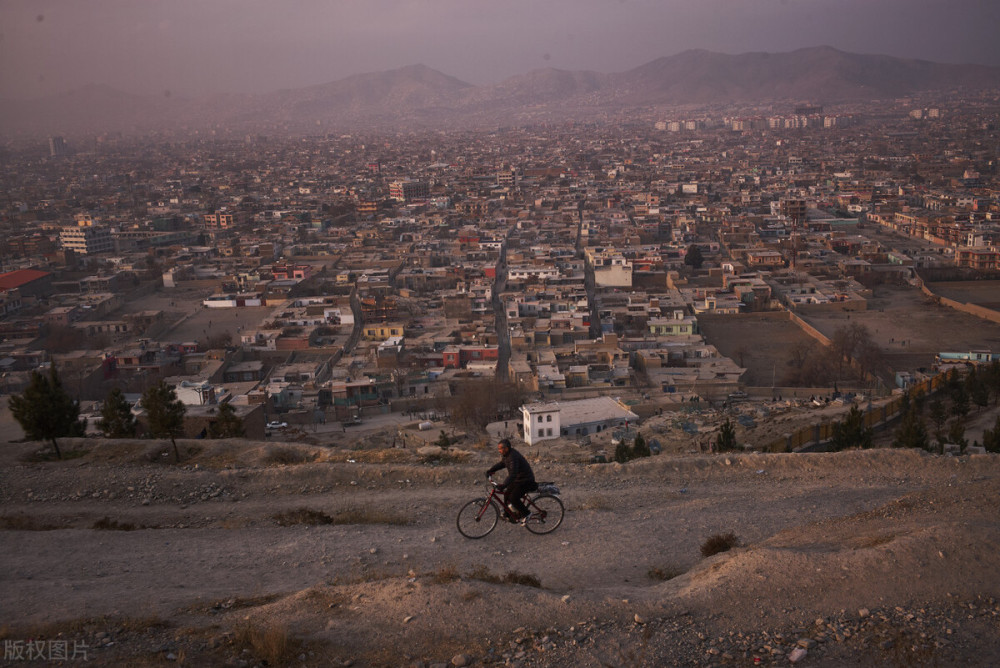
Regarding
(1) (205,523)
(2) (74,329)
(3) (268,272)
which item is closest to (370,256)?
(3) (268,272)

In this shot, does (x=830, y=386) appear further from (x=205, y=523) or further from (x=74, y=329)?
(x=74, y=329)

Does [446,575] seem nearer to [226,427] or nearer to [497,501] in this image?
[497,501]

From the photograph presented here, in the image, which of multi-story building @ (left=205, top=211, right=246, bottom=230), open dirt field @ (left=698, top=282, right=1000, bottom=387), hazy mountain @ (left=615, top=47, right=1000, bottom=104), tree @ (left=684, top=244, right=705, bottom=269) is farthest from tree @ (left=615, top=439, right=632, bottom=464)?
hazy mountain @ (left=615, top=47, right=1000, bottom=104)

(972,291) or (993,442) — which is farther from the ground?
(993,442)

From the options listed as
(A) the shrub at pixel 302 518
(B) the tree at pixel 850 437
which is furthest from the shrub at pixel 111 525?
(B) the tree at pixel 850 437

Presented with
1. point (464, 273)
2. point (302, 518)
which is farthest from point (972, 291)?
point (302, 518)
